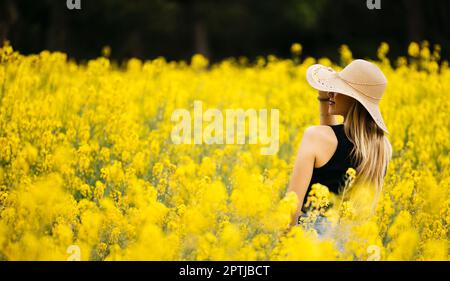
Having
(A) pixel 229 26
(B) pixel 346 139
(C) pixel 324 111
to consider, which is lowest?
(B) pixel 346 139

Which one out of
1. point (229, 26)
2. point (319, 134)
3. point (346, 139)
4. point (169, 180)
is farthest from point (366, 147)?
point (229, 26)

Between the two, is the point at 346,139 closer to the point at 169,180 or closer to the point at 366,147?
the point at 366,147

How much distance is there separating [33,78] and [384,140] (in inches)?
147

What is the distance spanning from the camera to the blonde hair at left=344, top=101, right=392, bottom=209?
11.4 feet

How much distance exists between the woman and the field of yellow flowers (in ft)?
0.47

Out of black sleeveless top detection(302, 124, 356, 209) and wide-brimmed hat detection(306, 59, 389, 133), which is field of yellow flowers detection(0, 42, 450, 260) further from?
wide-brimmed hat detection(306, 59, 389, 133)

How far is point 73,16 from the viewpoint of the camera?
64.7 ft

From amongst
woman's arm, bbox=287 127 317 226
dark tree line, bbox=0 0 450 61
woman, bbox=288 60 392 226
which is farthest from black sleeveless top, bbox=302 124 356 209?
dark tree line, bbox=0 0 450 61

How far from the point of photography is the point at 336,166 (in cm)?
346

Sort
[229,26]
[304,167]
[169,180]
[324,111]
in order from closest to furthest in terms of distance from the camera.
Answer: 1. [304,167]
2. [324,111]
3. [169,180]
4. [229,26]

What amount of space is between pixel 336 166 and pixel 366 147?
17cm

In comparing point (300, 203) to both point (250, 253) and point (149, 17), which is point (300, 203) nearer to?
point (250, 253)

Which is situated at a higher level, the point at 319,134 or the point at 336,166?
the point at 319,134

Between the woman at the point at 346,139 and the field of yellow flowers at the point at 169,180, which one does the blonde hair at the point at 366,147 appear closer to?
the woman at the point at 346,139
